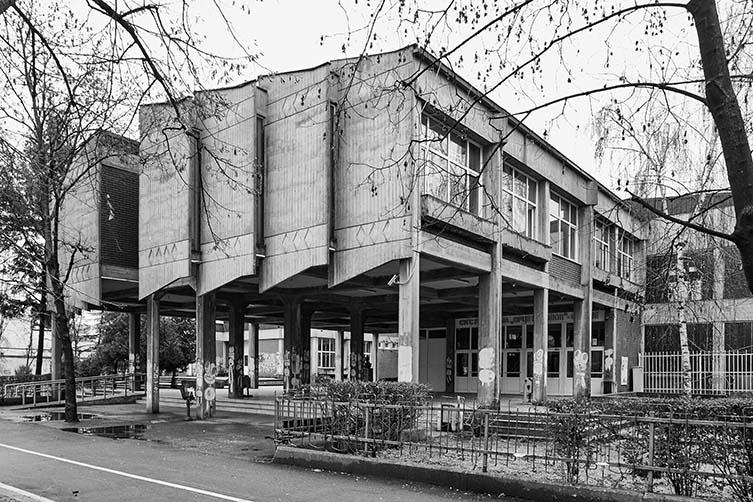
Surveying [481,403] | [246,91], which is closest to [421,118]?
[246,91]

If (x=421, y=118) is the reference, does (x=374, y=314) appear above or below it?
below

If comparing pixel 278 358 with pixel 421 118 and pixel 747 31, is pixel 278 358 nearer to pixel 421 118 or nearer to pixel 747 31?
pixel 421 118

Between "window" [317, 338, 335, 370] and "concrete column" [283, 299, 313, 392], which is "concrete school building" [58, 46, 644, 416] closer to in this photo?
"concrete column" [283, 299, 313, 392]

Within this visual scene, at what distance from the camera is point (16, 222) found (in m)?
20.5

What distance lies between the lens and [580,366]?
93.2 ft

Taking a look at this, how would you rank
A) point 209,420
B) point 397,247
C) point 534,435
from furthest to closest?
point 209,420, point 397,247, point 534,435

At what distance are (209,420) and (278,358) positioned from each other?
1777 inches

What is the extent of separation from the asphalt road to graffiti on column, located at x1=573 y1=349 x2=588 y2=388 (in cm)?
1798

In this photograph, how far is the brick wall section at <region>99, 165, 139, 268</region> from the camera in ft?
78.4

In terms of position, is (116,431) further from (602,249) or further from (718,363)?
(718,363)

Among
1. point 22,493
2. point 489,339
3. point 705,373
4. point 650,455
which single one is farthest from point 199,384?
point 705,373

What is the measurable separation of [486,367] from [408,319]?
15.2 feet

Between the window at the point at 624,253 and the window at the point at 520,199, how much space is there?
33.9ft

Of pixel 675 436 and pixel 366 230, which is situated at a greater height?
pixel 366 230
